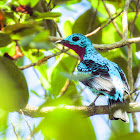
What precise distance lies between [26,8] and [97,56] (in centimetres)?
182

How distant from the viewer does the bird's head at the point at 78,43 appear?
3.09 meters

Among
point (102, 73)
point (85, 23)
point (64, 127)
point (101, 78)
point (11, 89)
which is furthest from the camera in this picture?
point (85, 23)

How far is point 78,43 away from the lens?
11.5ft

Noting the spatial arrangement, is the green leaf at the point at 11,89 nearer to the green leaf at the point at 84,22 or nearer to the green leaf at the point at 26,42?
the green leaf at the point at 26,42

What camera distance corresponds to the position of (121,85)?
2.77 m

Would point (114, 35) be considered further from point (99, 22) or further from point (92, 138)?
point (92, 138)

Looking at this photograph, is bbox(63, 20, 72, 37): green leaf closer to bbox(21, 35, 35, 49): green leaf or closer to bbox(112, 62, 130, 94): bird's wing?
bbox(112, 62, 130, 94): bird's wing

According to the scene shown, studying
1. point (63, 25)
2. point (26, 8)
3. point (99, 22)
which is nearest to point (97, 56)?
point (99, 22)

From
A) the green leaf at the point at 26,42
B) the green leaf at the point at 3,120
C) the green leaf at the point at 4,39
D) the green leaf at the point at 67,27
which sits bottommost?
the green leaf at the point at 67,27

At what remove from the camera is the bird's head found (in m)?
3.09

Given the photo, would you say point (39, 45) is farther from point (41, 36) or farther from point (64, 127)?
point (64, 127)

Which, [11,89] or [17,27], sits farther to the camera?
[17,27]

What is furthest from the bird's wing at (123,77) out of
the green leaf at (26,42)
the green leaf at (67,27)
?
the green leaf at (26,42)

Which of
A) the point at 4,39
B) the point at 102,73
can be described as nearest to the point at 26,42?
the point at 4,39
